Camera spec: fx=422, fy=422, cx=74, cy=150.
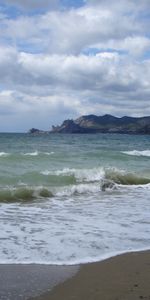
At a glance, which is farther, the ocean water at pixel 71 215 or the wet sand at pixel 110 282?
the ocean water at pixel 71 215

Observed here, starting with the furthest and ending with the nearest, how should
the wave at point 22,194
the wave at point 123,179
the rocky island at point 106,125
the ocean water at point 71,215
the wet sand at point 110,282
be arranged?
the rocky island at point 106,125 < the wave at point 123,179 < the wave at point 22,194 < the ocean water at point 71,215 < the wet sand at point 110,282

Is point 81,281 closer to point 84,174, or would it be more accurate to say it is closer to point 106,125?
point 84,174

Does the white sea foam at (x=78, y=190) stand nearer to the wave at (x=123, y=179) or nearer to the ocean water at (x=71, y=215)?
the ocean water at (x=71, y=215)

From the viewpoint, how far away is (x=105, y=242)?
24.1 feet

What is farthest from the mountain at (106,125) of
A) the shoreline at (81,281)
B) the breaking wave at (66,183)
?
the shoreline at (81,281)

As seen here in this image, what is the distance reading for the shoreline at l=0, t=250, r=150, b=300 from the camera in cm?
471

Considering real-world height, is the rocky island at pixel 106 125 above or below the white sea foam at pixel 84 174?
above

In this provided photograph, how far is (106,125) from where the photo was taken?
127 metres

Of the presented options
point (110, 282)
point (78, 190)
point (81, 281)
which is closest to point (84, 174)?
point (78, 190)

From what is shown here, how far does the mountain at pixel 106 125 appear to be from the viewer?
122 m

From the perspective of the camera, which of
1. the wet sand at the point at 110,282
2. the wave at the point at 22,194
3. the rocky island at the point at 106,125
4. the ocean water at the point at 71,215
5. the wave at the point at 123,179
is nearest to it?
the wet sand at the point at 110,282

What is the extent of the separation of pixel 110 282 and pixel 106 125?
401ft

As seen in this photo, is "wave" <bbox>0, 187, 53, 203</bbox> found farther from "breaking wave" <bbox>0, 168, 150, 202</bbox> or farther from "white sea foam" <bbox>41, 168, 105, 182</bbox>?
"white sea foam" <bbox>41, 168, 105, 182</bbox>

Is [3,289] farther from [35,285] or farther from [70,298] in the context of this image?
[70,298]
